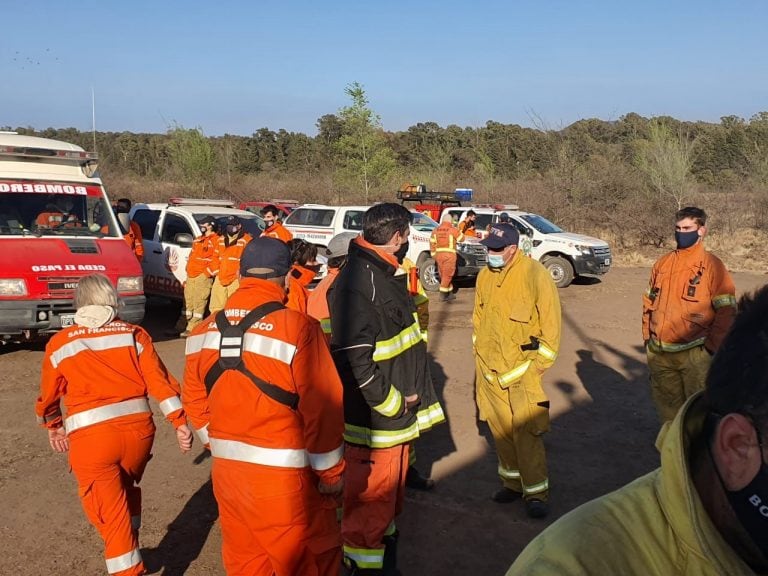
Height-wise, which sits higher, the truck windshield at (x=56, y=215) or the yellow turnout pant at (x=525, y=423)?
the truck windshield at (x=56, y=215)

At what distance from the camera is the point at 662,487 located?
1.13 metres

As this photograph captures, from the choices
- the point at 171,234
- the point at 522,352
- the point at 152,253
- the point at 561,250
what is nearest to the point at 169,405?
the point at 522,352

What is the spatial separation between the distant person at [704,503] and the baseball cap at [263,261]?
1962 mm

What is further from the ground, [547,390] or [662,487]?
[662,487]

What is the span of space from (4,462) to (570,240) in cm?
1293

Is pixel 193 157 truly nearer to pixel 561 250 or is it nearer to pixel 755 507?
pixel 561 250

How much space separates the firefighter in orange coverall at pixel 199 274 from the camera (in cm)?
970

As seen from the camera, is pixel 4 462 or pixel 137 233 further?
pixel 137 233

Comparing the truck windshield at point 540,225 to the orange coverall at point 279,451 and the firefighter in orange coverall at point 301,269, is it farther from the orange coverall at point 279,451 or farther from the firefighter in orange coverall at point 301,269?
the orange coverall at point 279,451

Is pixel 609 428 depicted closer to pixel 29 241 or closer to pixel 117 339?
pixel 117 339

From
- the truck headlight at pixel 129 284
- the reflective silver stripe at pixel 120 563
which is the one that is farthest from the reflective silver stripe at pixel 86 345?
the truck headlight at pixel 129 284

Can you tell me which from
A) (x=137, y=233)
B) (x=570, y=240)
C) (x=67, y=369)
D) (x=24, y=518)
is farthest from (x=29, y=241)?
(x=570, y=240)

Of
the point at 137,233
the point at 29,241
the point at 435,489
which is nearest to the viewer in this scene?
the point at 435,489

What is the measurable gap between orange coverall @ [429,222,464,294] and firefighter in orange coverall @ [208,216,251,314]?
5.10 metres
